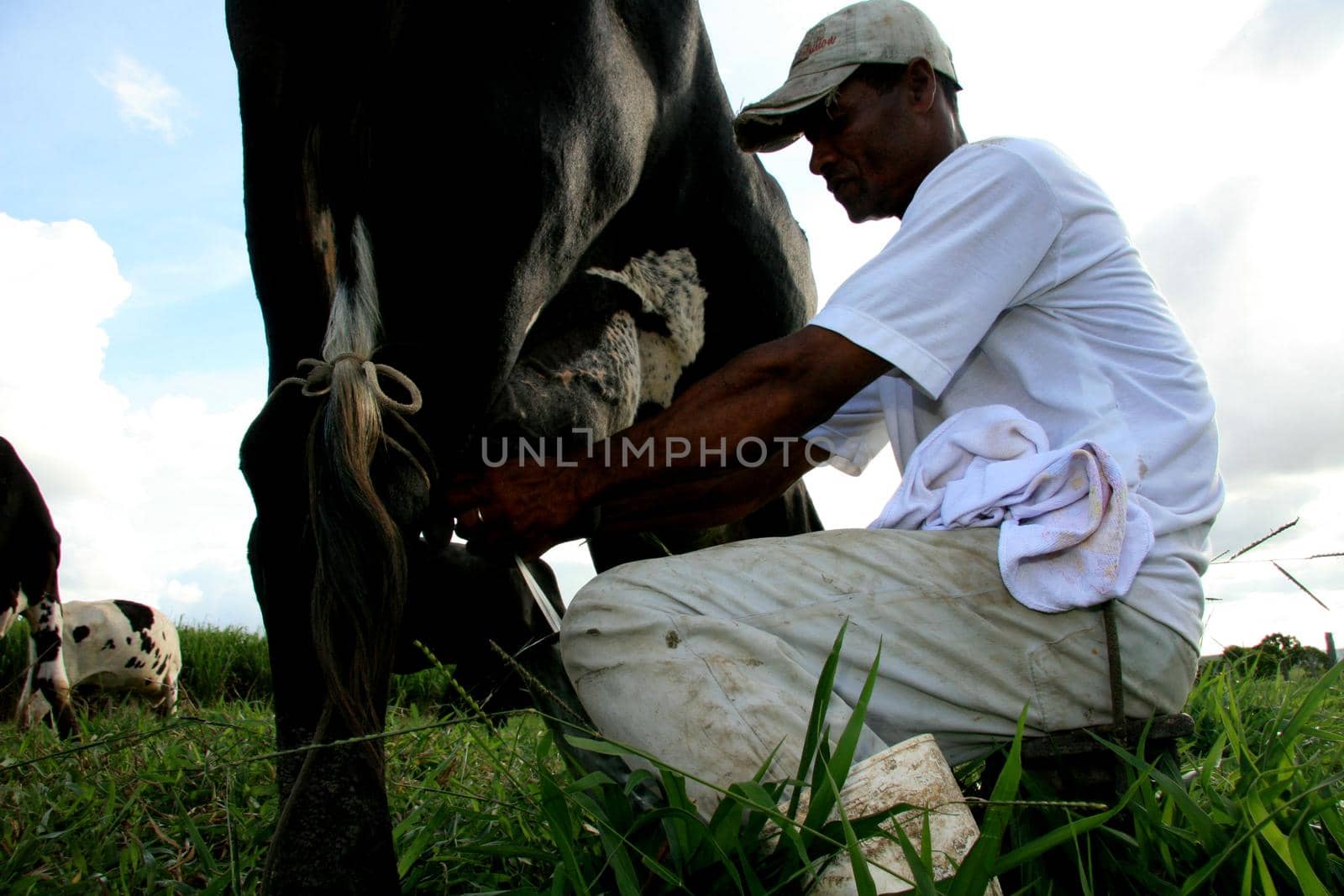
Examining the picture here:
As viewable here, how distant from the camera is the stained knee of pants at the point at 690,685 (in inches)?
60.1

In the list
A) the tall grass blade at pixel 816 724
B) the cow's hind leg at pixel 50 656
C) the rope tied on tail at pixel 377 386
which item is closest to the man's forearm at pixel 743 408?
the rope tied on tail at pixel 377 386

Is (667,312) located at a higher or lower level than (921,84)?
lower

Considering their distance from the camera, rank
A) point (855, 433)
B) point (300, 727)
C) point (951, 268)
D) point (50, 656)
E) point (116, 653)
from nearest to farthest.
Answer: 1. point (951, 268)
2. point (300, 727)
3. point (855, 433)
4. point (50, 656)
5. point (116, 653)

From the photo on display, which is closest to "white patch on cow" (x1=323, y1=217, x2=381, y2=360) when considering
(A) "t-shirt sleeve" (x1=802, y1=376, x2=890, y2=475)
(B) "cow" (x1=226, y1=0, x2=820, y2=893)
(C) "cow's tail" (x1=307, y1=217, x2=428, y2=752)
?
(B) "cow" (x1=226, y1=0, x2=820, y2=893)

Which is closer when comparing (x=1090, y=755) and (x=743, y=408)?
(x=1090, y=755)

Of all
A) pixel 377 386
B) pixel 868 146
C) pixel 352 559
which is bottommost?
pixel 352 559

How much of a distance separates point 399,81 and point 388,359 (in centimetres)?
51

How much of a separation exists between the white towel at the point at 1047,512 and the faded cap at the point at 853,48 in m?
0.80

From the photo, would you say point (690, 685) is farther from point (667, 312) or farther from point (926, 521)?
point (667, 312)

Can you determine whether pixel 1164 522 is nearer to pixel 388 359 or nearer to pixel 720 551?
pixel 720 551

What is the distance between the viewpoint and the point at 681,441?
184 cm

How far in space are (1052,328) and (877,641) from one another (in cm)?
65

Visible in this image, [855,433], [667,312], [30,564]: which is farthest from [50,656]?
[855,433]

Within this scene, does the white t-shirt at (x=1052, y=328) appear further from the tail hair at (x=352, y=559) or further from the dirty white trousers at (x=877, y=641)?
the tail hair at (x=352, y=559)
